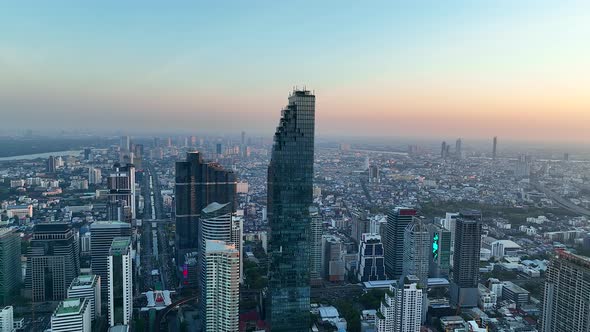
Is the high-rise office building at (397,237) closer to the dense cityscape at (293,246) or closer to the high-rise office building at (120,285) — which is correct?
the dense cityscape at (293,246)

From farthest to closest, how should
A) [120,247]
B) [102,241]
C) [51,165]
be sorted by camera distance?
[51,165] < [102,241] < [120,247]

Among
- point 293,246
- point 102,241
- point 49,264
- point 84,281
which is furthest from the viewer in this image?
point 102,241

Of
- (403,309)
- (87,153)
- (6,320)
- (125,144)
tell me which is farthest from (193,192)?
(87,153)

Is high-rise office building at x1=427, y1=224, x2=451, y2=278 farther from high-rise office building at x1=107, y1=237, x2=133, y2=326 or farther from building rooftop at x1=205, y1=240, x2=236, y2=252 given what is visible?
high-rise office building at x1=107, y1=237, x2=133, y2=326

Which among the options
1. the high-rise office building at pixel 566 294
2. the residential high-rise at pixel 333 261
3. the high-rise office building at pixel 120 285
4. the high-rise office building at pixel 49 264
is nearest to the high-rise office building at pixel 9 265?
the high-rise office building at pixel 49 264

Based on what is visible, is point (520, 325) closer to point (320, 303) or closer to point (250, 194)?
point (320, 303)

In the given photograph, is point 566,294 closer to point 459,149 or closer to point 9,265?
point 9,265

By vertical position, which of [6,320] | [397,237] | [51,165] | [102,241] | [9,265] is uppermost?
[51,165]
